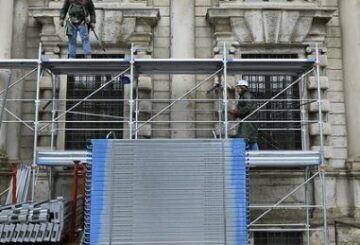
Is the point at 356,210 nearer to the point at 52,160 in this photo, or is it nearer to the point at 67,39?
the point at 52,160

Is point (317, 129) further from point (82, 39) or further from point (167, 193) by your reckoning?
point (82, 39)

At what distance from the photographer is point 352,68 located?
1417 centimetres

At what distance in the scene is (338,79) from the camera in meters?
14.4

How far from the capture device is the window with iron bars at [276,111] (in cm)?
1408

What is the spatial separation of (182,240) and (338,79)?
702cm

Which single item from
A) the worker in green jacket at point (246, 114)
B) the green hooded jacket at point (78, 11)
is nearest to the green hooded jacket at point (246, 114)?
the worker in green jacket at point (246, 114)

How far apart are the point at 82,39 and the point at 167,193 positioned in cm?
494

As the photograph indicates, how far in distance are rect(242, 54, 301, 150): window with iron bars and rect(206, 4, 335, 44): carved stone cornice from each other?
490mm

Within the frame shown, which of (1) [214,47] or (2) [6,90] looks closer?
(2) [6,90]

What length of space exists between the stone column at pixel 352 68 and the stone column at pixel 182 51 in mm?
4141

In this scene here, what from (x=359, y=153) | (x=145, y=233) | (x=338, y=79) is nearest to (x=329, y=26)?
(x=338, y=79)

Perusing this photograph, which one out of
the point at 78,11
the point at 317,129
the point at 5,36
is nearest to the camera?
the point at 78,11

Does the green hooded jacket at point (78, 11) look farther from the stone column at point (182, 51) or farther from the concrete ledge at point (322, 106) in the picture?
the concrete ledge at point (322, 106)

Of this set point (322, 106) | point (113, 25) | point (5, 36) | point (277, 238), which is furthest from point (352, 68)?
point (5, 36)
